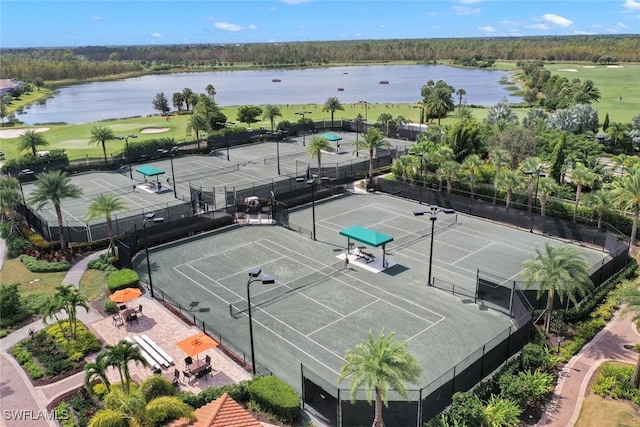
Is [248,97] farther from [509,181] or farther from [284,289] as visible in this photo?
[284,289]

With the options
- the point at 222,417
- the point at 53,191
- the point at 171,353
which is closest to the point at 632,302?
the point at 222,417

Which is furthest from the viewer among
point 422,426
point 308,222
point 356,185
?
point 356,185

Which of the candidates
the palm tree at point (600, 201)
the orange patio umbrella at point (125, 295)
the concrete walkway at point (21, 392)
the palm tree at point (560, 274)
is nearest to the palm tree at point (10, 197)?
the concrete walkway at point (21, 392)

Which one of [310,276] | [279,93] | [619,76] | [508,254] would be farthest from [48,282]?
[619,76]

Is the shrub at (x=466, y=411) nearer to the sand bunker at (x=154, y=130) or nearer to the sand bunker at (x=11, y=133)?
the sand bunker at (x=154, y=130)

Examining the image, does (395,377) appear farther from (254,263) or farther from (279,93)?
(279,93)
